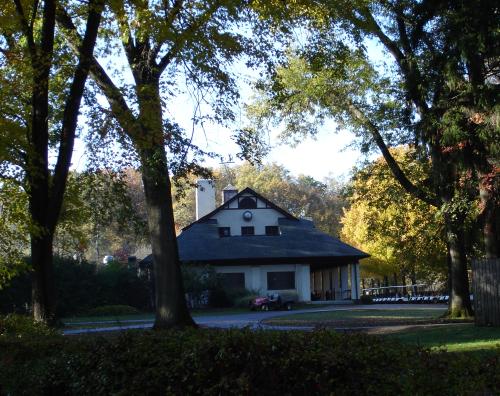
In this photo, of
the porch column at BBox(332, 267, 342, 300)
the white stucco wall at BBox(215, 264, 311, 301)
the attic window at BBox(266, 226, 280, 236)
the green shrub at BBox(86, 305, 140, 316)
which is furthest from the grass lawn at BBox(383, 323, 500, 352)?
the porch column at BBox(332, 267, 342, 300)

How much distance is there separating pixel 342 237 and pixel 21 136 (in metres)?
52.8

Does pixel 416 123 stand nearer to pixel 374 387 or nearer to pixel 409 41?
pixel 409 41

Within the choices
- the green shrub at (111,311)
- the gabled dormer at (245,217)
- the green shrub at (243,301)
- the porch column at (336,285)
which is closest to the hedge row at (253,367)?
→ the green shrub at (111,311)

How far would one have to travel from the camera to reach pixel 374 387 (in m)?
5.22

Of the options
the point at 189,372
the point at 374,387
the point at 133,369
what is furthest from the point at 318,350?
the point at 133,369

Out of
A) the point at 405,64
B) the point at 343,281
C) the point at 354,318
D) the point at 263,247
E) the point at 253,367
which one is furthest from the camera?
the point at 343,281

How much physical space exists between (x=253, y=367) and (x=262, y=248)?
130ft

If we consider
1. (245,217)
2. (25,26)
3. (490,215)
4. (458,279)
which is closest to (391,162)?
(458,279)

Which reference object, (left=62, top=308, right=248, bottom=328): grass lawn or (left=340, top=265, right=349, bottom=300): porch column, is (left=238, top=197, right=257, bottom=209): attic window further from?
(left=62, top=308, right=248, bottom=328): grass lawn

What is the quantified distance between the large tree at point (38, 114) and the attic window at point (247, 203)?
34.1 meters

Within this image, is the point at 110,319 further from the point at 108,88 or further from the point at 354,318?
the point at 108,88

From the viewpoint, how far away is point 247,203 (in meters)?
48.5

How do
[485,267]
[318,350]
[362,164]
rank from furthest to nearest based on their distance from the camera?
1. [362,164]
2. [485,267]
3. [318,350]

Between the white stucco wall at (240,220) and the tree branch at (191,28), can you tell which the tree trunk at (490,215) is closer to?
the tree branch at (191,28)
